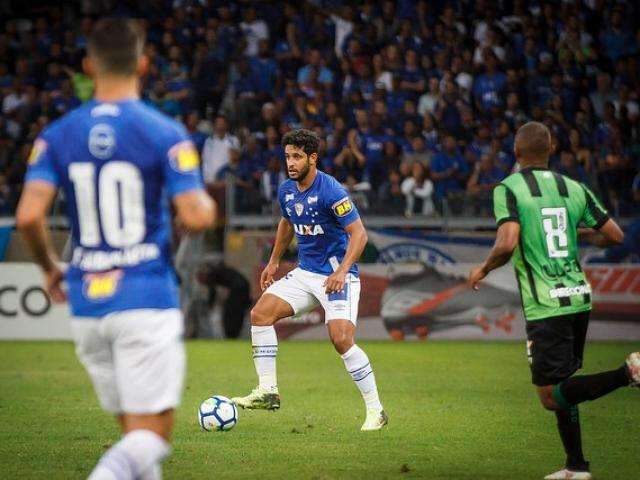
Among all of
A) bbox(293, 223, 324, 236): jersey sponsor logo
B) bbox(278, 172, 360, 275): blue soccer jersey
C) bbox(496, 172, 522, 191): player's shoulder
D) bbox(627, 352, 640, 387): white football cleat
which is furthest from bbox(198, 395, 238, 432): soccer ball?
bbox(627, 352, 640, 387): white football cleat

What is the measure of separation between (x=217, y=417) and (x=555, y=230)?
3296mm

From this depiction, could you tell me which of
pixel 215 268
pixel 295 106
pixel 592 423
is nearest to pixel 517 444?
pixel 592 423

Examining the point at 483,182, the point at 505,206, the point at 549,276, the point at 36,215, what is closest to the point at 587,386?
the point at 549,276

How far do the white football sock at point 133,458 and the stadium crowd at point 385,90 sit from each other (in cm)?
1430

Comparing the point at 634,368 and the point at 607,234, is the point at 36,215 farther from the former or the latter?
the point at 607,234

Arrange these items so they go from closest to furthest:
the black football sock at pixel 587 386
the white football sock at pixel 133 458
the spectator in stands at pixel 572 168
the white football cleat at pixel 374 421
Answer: the white football sock at pixel 133 458 < the black football sock at pixel 587 386 < the white football cleat at pixel 374 421 < the spectator in stands at pixel 572 168

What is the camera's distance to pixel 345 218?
1011cm

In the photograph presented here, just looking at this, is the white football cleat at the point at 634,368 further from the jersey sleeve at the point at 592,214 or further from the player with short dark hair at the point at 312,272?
the player with short dark hair at the point at 312,272

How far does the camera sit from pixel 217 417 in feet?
31.0

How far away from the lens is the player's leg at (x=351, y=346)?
9.79m

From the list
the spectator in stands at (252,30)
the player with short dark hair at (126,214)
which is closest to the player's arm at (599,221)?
the player with short dark hair at (126,214)

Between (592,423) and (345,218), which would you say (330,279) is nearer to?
(345,218)

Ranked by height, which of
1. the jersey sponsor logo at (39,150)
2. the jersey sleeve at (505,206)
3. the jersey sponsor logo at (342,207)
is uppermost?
the jersey sponsor logo at (39,150)

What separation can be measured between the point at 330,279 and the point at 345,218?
70 cm
